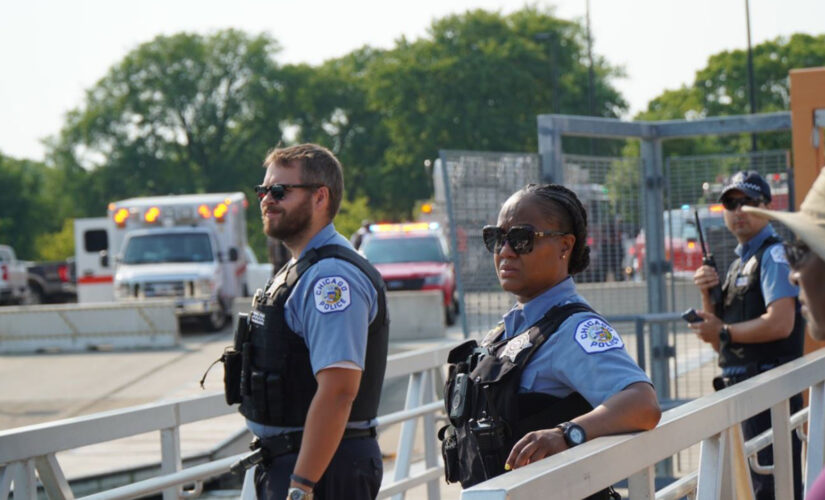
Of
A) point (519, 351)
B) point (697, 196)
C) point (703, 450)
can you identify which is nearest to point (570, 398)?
point (519, 351)

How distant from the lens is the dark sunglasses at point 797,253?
6.88 ft

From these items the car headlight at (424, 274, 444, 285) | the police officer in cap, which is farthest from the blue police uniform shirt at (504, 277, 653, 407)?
the car headlight at (424, 274, 444, 285)

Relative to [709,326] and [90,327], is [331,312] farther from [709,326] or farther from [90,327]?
[90,327]

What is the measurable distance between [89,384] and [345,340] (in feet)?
46.6

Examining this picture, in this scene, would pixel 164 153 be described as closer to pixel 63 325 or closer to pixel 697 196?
pixel 63 325

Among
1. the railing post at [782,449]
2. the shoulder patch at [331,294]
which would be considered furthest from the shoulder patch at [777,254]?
the shoulder patch at [331,294]

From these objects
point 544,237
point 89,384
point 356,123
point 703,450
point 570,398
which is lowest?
point 89,384

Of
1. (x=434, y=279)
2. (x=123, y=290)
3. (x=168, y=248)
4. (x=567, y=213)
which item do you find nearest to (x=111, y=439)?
(x=567, y=213)

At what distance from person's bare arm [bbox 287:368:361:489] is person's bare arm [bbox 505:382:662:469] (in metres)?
0.77

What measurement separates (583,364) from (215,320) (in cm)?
2185

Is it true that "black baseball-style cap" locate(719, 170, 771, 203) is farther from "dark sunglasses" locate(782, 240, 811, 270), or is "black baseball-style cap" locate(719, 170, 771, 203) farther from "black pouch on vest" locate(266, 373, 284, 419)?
"dark sunglasses" locate(782, 240, 811, 270)

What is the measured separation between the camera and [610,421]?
2.78 m

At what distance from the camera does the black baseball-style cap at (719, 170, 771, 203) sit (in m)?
5.38

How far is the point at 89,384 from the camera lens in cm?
1692
